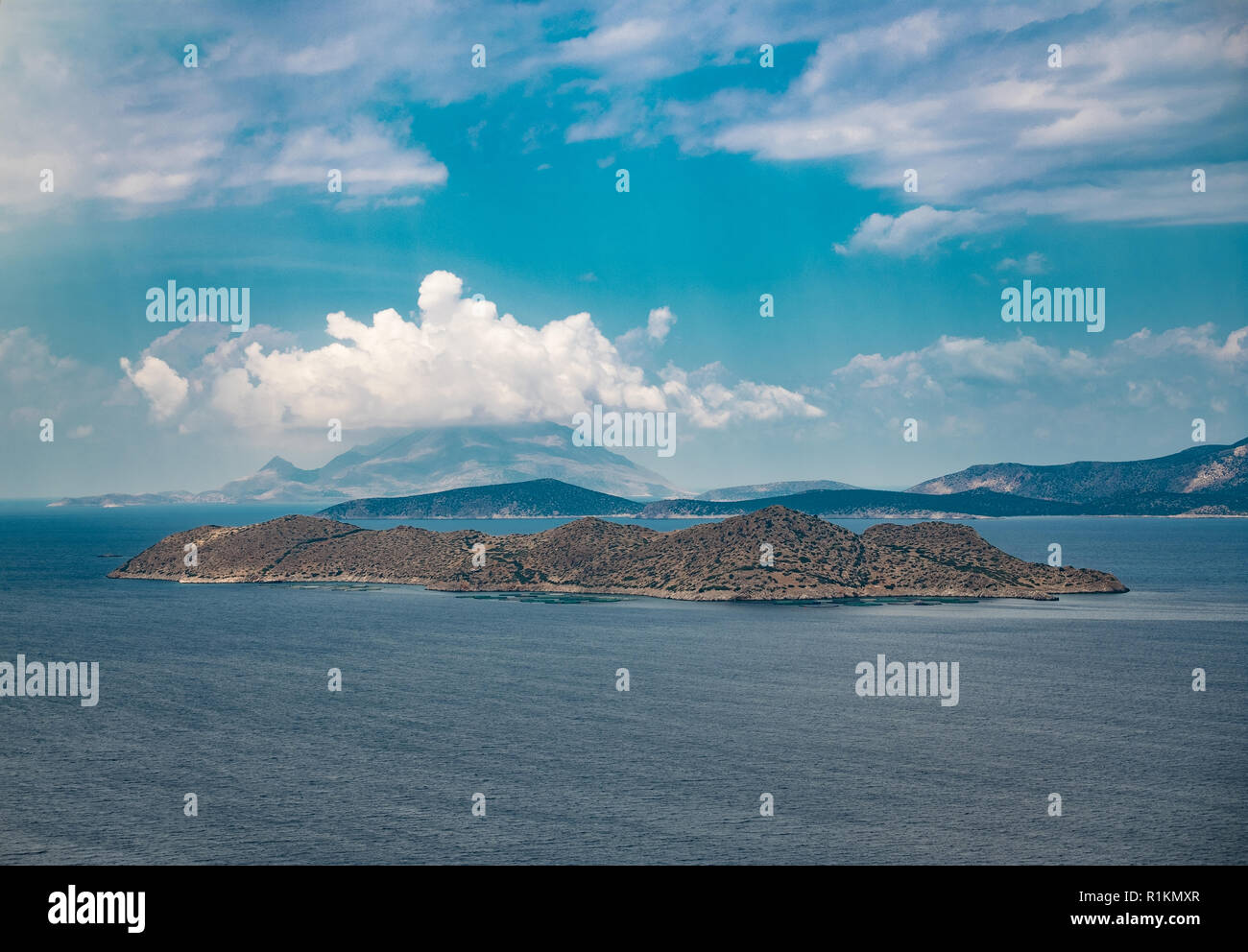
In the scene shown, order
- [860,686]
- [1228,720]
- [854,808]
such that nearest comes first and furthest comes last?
[854,808] → [1228,720] → [860,686]

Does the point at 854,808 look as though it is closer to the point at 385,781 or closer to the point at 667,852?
the point at 667,852

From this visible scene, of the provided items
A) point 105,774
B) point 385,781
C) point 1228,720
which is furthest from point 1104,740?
point 105,774
